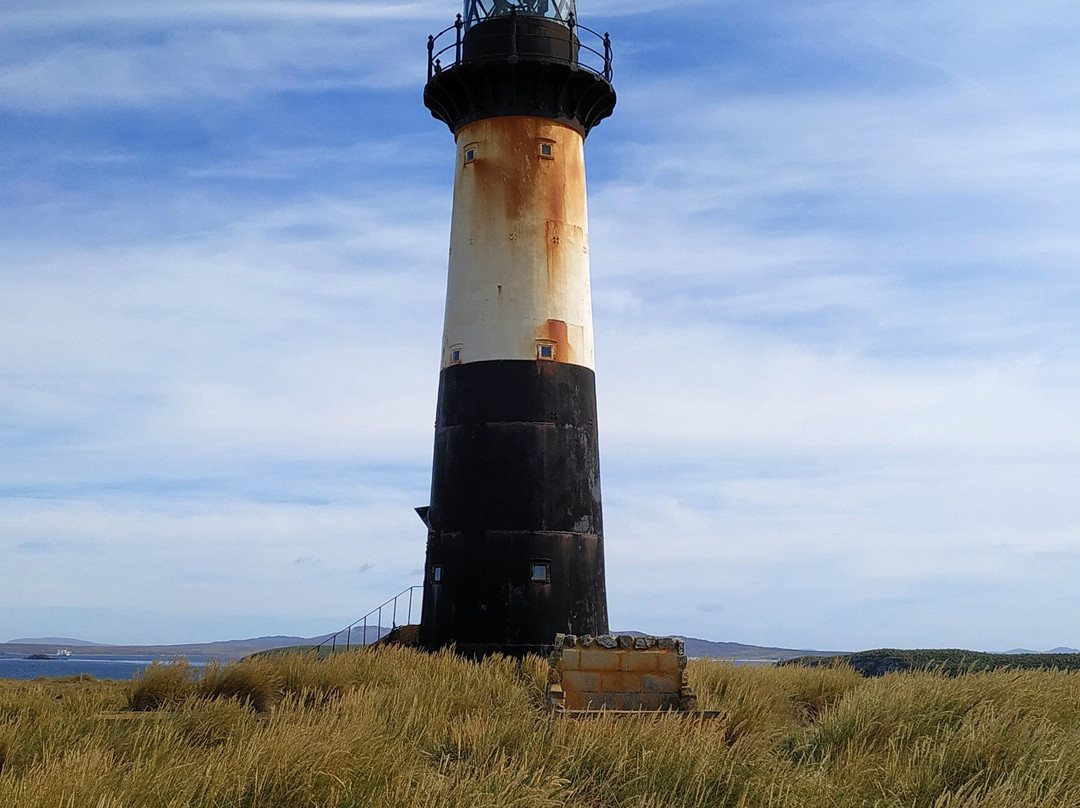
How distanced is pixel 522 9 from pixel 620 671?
11370 mm

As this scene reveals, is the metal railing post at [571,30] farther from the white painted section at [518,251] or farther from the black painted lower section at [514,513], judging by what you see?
the black painted lower section at [514,513]

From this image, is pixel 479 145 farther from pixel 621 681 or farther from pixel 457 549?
A: pixel 621 681

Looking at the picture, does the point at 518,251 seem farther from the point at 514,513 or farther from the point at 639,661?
the point at 639,661

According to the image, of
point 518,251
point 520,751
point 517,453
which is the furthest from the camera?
point 518,251

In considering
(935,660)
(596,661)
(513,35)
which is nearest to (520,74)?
(513,35)

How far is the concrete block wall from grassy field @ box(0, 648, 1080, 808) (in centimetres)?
52

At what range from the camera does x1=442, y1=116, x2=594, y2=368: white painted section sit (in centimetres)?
1700

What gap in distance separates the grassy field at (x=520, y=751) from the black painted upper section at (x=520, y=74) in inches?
388

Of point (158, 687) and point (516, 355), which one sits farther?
point (516, 355)

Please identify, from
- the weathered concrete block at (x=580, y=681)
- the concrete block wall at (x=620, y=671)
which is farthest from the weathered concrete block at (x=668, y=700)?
the weathered concrete block at (x=580, y=681)

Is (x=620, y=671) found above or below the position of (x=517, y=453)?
below

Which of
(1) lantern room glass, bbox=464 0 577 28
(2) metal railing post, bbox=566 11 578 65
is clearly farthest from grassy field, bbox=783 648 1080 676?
(1) lantern room glass, bbox=464 0 577 28

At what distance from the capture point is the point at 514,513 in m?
16.4

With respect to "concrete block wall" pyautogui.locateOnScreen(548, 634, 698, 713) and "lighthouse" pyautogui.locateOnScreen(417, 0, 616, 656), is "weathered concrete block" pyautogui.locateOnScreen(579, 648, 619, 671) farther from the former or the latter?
"lighthouse" pyautogui.locateOnScreen(417, 0, 616, 656)
